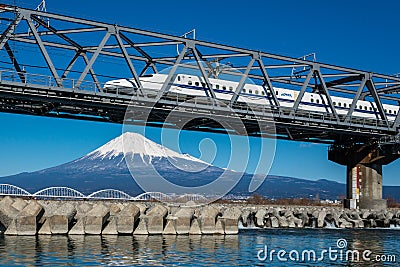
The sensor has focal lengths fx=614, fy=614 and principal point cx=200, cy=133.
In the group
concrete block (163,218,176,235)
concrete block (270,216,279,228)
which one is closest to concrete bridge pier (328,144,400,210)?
concrete block (270,216,279,228)

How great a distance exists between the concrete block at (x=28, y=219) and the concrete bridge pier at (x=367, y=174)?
142 feet

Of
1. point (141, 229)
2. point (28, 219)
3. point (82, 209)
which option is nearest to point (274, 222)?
point (141, 229)

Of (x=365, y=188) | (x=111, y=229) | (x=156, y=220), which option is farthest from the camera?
(x=365, y=188)

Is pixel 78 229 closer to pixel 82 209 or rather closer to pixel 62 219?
pixel 62 219

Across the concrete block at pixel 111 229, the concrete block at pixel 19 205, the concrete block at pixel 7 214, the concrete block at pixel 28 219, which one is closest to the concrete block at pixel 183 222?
the concrete block at pixel 111 229

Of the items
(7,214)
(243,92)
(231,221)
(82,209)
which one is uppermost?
(243,92)

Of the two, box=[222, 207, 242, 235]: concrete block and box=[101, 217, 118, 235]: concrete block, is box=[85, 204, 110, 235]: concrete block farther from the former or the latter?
box=[222, 207, 242, 235]: concrete block

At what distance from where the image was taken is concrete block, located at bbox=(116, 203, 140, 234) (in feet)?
126

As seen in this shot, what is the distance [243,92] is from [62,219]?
104 ft

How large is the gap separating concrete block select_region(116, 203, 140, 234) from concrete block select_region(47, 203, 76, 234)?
9.74 ft

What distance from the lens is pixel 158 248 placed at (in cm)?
3192

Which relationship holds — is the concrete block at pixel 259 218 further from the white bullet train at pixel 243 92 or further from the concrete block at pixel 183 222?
the white bullet train at pixel 243 92

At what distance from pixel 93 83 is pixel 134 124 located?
1055cm

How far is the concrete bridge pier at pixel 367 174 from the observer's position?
69.5m
